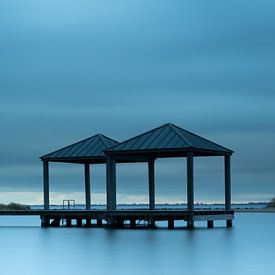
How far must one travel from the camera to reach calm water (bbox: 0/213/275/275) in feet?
140

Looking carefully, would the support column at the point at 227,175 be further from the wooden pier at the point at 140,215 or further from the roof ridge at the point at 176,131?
the roof ridge at the point at 176,131

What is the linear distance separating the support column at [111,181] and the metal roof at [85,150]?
2361 millimetres

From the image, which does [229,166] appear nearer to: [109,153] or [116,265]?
[109,153]

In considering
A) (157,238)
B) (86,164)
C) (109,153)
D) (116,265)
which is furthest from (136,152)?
(116,265)

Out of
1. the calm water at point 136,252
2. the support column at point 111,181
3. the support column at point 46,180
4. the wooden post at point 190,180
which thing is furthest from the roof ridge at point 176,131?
the support column at point 46,180

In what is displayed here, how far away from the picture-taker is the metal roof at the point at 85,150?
219 ft

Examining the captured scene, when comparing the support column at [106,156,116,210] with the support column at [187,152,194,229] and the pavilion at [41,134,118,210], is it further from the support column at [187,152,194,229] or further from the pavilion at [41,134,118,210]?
the support column at [187,152,194,229]

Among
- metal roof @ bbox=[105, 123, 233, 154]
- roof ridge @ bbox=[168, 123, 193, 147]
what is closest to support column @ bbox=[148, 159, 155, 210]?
metal roof @ bbox=[105, 123, 233, 154]

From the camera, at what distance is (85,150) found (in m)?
67.7

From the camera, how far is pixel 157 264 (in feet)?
142

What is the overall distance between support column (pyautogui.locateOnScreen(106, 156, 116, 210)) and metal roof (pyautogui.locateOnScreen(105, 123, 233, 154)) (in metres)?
0.84

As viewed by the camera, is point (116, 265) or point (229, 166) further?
point (229, 166)

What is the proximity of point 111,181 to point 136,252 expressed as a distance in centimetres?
1517

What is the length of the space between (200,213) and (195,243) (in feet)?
23.5
